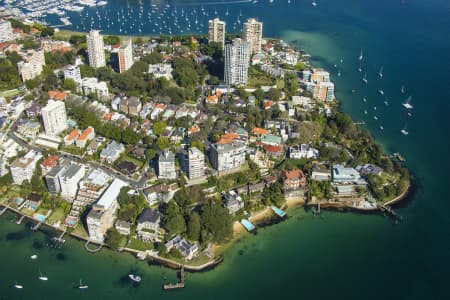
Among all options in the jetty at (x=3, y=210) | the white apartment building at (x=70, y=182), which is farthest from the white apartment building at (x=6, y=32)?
the jetty at (x=3, y=210)

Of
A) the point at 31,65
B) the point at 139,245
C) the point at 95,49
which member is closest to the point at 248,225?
the point at 139,245

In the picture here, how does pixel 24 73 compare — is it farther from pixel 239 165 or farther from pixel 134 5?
pixel 134 5

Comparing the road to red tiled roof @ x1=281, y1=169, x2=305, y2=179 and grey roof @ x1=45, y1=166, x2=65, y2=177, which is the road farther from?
red tiled roof @ x1=281, y1=169, x2=305, y2=179

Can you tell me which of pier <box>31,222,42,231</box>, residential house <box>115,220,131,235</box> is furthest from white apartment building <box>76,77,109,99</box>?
residential house <box>115,220,131,235</box>

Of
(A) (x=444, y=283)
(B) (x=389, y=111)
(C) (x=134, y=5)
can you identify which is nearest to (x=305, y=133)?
(B) (x=389, y=111)

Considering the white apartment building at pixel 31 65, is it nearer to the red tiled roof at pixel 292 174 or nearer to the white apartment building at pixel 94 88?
the white apartment building at pixel 94 88

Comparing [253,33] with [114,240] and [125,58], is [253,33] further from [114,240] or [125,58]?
[114,240]
